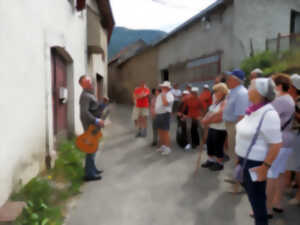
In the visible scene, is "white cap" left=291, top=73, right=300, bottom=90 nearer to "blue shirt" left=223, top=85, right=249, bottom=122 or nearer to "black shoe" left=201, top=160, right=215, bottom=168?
"blue shirt" left=223, top=85, right=249, bottom=122

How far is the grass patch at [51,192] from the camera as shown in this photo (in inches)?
102

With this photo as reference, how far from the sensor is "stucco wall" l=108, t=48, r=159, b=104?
16805 millimetres

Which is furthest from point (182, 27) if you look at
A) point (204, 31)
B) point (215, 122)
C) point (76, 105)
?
point (215, 122)

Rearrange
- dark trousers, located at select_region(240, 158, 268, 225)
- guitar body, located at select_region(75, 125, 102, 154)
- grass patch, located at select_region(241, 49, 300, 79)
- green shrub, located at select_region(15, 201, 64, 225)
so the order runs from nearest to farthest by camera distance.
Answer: dark trousers, located at select_region(240, 158, 268, 225) < green shrub, located at select_region(15, 201, 64, 225) < guitar body, located at select_region(75, 125, 102, 154) < grass patch, located at select_region(241, 49, 300, 79)

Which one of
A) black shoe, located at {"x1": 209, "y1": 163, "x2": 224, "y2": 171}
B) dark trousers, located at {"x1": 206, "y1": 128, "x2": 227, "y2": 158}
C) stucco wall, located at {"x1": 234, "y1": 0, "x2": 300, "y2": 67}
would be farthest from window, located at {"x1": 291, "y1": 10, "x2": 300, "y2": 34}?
black shoe, located at {"x1": 209, "y1": 163, "x2": 224, "y2": 171}

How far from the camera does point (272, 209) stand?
2924mm

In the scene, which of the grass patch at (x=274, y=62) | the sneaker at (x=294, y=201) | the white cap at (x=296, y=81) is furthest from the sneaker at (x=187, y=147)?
the white cap at (x=296, y=81)

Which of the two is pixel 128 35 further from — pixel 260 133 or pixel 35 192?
pixel 260 133

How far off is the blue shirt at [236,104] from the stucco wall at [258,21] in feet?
18.4

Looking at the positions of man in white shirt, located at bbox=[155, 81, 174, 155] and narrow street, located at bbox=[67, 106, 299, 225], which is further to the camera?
man in white shirt, located at bbox=[155, 81, 174, 155]

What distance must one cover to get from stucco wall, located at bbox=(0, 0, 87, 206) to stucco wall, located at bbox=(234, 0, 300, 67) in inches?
259

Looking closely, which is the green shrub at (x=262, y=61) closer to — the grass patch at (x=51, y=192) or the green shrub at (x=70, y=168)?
the green shrub at (x=70, y=168)

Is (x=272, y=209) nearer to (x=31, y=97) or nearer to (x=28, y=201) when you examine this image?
(x=28, y=201)

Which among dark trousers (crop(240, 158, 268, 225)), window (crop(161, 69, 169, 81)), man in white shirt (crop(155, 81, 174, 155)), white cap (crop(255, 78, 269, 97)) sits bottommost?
dark trousers (crop(240, 158, 268, 225))
